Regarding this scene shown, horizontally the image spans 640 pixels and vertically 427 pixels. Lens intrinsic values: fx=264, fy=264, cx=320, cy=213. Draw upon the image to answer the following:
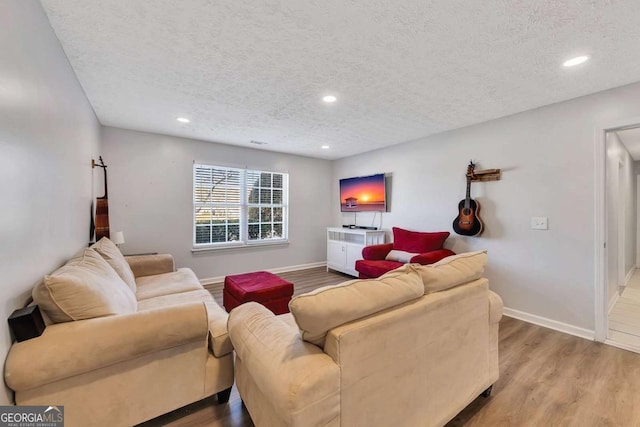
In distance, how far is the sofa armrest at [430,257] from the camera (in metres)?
3.23

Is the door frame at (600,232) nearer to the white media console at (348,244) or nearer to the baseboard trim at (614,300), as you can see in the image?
the baseboard trim at (614,300)

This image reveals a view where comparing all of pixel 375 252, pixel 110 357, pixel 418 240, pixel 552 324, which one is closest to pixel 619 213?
pixel 552 324

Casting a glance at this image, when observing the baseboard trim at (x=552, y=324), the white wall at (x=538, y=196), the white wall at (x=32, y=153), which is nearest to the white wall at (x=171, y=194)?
the white wall at (x=32, y=153)

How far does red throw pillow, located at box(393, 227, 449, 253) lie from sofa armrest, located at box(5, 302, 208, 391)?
302 centimetres

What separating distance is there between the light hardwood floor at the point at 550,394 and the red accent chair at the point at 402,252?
48.4 inches

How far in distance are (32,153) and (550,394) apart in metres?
3.50

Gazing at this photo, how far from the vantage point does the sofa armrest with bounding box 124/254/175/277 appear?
9.99ft

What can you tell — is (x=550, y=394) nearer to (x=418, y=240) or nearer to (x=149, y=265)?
(x=418, y=240)

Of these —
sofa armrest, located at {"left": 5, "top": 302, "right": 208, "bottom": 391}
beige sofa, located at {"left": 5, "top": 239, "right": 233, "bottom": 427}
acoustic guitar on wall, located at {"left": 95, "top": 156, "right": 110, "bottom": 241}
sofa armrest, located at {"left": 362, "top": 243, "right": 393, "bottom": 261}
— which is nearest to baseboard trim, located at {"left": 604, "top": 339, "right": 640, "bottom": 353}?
sofa armrest, located at {"left": 362, "top": 243, "right": 393, "bottom": 261}

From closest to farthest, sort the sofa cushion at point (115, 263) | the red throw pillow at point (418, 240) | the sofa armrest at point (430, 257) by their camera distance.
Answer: the sofa cushion at point (115, 263), the sofa armrest at point (430, 257), the red throw pillow at point (418, 240)

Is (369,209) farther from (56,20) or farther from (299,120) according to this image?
(56,20)

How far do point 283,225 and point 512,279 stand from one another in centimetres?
381

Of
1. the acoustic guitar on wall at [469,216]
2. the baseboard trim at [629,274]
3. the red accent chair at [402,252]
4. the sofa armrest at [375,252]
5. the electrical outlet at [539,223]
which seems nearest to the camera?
the electrical outlet at [539,223]

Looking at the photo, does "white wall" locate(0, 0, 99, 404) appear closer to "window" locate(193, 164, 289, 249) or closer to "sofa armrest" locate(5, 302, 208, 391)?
"sofa armrest" locate(5, 302, 208, 391)
